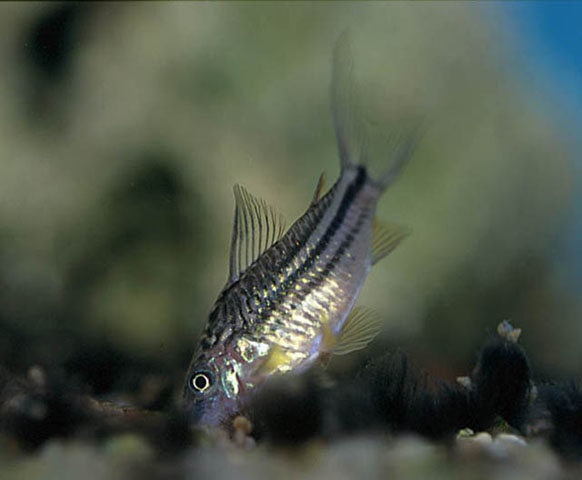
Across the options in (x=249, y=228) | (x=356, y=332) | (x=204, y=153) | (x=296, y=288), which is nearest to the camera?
(x=296, y=288)

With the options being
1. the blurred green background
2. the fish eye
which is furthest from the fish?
the blurred green background

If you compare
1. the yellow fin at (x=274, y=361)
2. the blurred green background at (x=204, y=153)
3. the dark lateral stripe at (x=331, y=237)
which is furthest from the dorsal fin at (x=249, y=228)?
the blurred green background at (x=204, y=153)

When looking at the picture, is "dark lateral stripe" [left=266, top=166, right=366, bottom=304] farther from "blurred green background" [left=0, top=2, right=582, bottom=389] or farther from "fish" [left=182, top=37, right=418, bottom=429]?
"blurred green background" [left=0, top=2, right=582, bottom=389]

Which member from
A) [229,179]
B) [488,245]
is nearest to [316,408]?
[229,179]

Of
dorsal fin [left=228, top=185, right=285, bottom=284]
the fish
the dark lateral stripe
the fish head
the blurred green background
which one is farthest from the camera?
the blurred green background

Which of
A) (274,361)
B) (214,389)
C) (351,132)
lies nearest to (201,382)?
(214,389)

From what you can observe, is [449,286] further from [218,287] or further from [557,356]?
[218,287]

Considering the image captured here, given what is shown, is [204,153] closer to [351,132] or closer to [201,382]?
[351,132]
